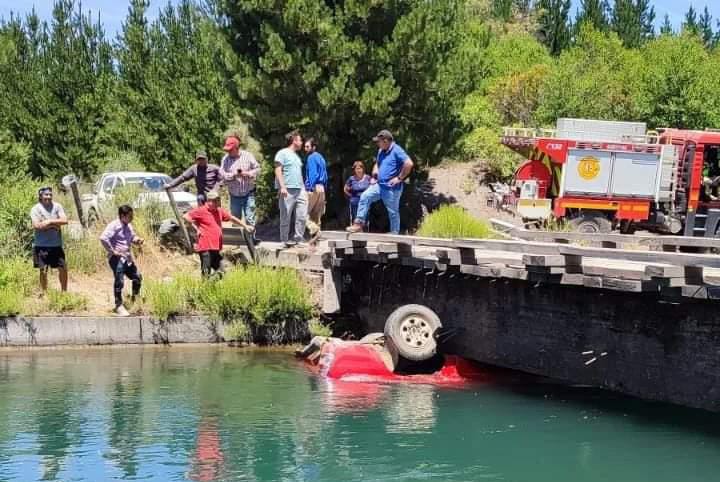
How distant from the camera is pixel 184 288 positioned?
50.5 feet

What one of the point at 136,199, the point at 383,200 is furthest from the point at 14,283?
the point at 383,200

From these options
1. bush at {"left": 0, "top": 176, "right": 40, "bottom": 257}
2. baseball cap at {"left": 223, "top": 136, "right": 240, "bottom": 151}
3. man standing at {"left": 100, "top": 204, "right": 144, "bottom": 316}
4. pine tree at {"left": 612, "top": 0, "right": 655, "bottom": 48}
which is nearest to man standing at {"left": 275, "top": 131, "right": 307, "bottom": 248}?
baseball cap at {"left": 223, "top": 136, "right": 240, "bottom": 151}

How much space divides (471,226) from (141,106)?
46.5ft

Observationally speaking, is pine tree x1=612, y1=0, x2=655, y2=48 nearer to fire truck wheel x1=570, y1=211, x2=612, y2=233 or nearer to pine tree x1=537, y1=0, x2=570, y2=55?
pine tree x1=537, y1=0, x2=570, y2=55

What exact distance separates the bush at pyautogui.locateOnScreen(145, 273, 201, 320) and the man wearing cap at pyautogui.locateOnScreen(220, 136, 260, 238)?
4.55 feet

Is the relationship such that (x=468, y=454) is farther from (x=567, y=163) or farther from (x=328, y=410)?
(x=567, y=163)

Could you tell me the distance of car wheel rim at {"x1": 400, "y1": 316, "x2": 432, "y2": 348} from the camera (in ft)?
44.4

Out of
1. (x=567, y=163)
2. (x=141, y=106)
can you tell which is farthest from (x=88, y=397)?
(x=141, y=106)

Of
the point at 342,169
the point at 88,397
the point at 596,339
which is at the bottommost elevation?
the point at 88,397

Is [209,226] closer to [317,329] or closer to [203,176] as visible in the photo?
[203,176]

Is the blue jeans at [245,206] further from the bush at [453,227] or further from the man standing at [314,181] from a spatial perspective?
the bush at [453,227]

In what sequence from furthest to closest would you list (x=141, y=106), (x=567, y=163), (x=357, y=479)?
(x=141, y=106) → (x=567, y=163) → (x=357, y=479)

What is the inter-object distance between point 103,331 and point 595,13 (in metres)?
46.6

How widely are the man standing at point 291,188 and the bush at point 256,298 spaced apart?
3.15 ft
